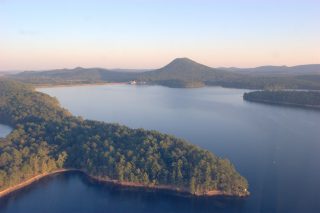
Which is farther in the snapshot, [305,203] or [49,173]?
[49,173]

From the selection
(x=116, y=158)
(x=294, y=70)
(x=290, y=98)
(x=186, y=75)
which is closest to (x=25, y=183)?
(x=116, y=158)

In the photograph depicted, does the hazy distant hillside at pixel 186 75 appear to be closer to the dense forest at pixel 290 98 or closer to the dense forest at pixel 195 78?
the dense forest at pixel 195 78

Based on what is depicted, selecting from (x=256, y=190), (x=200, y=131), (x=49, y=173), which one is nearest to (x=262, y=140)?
(x=200, y=131)

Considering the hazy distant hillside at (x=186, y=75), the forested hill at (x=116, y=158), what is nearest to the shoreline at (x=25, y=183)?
the forested hill at (x=116, y=158)

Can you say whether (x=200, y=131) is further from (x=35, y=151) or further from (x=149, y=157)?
(x=35, y=151)

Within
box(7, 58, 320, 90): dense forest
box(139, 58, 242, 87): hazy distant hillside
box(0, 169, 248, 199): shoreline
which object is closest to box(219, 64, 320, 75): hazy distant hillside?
box(7, 58, 320, 90): dense forest

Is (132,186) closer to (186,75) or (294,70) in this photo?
(186,75)
